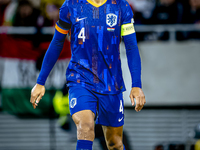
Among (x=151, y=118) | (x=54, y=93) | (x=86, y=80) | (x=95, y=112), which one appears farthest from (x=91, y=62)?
(x=151, y=118)

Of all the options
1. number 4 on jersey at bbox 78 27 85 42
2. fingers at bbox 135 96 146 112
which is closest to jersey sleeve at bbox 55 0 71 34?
number 4 on jersey at bbox 78 27 85 42

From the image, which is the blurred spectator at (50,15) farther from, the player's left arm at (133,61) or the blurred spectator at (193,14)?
the player's left arm at (133,61)

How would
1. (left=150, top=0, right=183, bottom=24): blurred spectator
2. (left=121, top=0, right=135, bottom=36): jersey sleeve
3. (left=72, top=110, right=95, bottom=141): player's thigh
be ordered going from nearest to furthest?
1. (left=72, top=110, right=95, bottom=141): player's thigh
2. (left=121, top=0, right=135, bottom=36): jersey sleeve
3. (left=150, top=0, right=183, bottom=24): blurred spectator

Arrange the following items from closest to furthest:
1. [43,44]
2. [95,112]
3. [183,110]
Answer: [95,112] < [43,44] < [183,110]

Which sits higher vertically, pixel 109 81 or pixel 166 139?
pixel 109 81

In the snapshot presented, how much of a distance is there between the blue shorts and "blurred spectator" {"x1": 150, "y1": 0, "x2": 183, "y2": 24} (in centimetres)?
439

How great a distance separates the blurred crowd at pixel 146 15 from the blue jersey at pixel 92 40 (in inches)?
167

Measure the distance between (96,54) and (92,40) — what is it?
0.17 metres

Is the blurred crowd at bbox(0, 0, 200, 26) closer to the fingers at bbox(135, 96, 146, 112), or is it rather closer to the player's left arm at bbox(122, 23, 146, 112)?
the player's left arm at bbox(122, 23, 146, 112)

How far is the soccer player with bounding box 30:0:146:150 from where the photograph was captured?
13.0 ft

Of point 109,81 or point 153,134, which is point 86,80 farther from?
point 153,134

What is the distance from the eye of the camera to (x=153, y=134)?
8.94 m

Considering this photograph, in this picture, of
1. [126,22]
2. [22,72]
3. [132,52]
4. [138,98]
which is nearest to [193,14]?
[22,72]

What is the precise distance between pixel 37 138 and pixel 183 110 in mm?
3815
